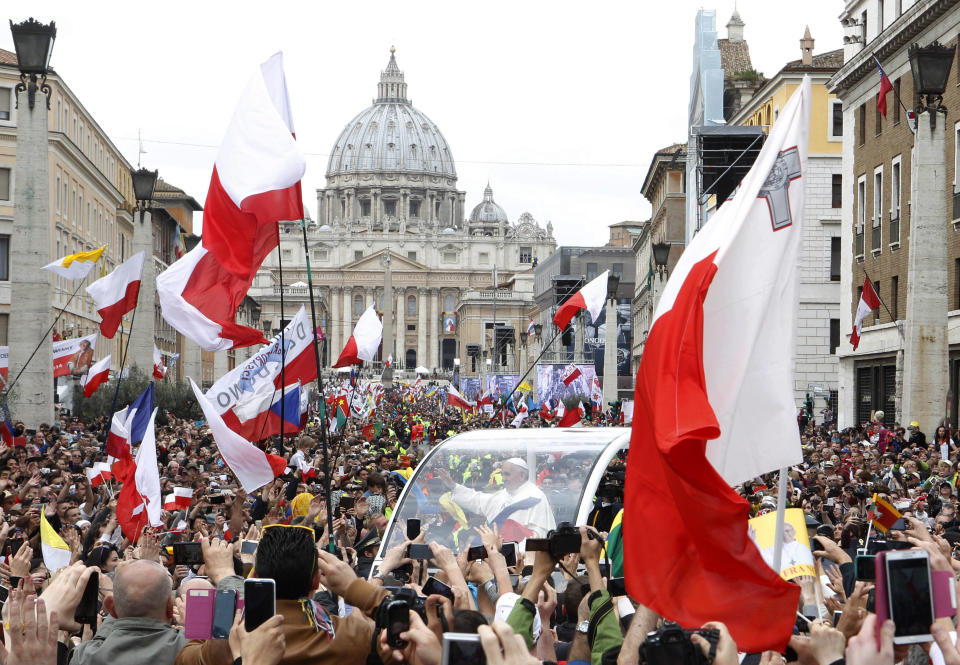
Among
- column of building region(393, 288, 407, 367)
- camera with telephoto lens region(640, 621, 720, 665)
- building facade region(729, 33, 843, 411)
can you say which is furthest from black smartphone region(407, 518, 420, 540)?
column of building region(393, 288, 407, 367)

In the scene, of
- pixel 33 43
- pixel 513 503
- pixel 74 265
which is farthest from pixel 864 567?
pixel 74 265

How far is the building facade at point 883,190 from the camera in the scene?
28.5 meters

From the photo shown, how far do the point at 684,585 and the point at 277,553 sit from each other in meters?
1.43

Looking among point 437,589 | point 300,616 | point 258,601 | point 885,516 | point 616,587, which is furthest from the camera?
point 885,516

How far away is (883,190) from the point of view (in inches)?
1312

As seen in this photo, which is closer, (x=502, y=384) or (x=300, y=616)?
(x=300, y=616)

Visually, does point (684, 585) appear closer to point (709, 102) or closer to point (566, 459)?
point (566, 459)

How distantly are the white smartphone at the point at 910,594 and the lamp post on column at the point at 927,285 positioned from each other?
18.4 metres

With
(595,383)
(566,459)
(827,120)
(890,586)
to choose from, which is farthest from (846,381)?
(890,586)

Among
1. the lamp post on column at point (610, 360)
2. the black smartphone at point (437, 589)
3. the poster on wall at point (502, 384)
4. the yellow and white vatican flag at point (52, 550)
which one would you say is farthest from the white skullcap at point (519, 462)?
the poster on wall at point (502, 384)

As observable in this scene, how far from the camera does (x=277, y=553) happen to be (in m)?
4.38

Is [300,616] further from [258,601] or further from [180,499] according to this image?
[180,499]

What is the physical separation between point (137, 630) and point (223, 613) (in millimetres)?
604

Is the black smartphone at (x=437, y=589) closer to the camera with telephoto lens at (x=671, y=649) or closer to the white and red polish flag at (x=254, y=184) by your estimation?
the camera with telephoto lens at (x=671, y=649)
